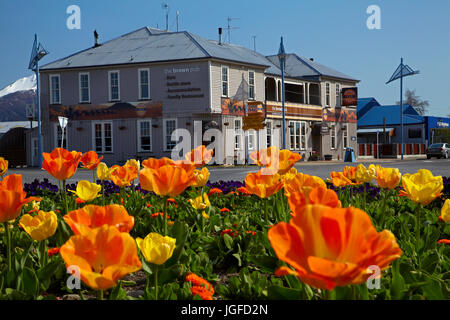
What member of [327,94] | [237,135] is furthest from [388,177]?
[327,94]

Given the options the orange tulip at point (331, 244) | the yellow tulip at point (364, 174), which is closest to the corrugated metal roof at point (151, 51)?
the yellow tulip at point (364, 174)

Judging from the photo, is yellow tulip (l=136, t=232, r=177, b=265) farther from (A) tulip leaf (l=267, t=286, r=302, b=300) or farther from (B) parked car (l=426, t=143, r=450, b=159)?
(B) parked car (l=426, t=143, r=450, b=159)

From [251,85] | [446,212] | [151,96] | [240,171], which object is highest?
[251,85]

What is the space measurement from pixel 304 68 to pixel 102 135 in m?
18.2

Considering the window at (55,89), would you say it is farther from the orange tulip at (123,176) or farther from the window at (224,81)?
the orange tulip at (123,176)

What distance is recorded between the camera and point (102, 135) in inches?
1235

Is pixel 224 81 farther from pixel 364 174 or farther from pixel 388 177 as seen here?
pixel 388 177

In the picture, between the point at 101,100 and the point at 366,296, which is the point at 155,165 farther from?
the point at 101,100

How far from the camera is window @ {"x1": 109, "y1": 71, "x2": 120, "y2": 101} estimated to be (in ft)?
103

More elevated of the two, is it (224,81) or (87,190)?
(224,81)

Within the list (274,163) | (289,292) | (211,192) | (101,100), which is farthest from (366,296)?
(101,100)

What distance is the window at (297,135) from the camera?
3622cm

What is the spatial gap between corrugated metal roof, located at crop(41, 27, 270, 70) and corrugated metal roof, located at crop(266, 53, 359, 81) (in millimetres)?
5799

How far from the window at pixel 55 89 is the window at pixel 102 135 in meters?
3.26
